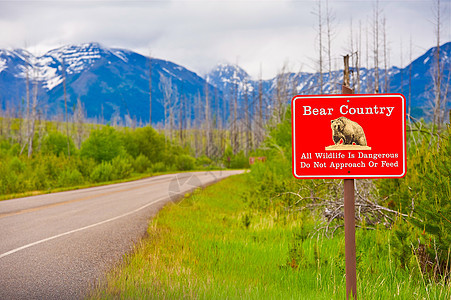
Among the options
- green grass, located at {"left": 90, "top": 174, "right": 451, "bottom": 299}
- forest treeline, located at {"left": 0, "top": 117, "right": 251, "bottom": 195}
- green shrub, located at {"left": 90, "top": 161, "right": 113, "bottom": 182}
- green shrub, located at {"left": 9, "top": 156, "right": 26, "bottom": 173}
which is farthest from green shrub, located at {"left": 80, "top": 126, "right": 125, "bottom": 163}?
green grass, located at {"left": 90, "top": 174, "right": 451, "bottom": 299}

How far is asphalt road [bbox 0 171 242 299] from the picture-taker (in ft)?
16.8

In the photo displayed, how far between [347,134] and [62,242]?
6339 mm

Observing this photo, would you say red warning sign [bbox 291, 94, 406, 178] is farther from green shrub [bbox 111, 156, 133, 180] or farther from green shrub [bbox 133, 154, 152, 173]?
green shrub [bbox 133, 154, 152, 173]

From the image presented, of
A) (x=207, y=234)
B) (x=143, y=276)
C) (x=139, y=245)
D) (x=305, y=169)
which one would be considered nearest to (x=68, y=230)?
(x=139, y=245)

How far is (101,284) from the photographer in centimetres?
483

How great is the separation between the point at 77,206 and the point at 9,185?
7.66 m

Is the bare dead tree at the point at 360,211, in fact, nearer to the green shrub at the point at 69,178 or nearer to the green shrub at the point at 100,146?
the green shrub at the point at 69,178

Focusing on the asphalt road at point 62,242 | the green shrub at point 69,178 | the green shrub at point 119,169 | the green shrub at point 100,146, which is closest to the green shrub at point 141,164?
the green shrub at point 100,146

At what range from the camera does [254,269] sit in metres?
5.52

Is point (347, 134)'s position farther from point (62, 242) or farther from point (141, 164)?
point (141, 164)

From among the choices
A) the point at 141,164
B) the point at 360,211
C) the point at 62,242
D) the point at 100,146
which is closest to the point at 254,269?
the point at 360,211

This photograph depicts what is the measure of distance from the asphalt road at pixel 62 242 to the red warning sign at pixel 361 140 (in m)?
3.25

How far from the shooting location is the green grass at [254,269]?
14.0ft

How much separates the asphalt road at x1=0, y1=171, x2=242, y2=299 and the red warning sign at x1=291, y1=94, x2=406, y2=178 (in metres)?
3.25
